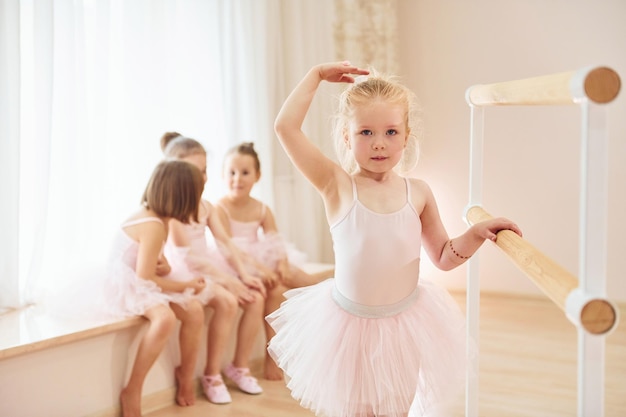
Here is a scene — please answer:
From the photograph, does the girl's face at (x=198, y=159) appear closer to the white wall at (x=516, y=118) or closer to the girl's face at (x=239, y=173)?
the girl's face at (x=239, y=173)

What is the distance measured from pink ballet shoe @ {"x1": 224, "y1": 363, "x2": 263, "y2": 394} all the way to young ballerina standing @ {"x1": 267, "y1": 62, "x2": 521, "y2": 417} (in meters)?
1.20

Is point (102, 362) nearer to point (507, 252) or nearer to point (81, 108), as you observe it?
point (81, 108)

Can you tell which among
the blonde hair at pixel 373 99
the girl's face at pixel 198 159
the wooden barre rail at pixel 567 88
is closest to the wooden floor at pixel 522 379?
the girl's face at pixel 198 159

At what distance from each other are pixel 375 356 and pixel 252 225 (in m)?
1.75

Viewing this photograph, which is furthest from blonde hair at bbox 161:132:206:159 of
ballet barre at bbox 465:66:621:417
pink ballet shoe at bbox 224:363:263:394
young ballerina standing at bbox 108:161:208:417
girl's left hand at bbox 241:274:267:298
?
ballet barre at bbox 465:66:621:417

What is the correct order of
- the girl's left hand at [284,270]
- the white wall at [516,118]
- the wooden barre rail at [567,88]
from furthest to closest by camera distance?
the white wall at [516,118] → the girl's left hand at [284,270] → the wooden barre rail at [567,88]

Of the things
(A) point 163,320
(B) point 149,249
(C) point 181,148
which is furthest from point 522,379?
(C) point 181,148

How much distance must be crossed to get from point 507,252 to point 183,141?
1.95m

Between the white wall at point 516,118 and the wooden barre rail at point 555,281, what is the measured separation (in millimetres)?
2925

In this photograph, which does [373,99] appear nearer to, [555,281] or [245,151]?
[555,281]

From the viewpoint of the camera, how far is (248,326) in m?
3.05

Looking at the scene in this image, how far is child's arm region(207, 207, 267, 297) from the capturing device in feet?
10.1

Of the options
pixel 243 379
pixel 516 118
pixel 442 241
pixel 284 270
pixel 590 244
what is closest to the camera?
pixel 590 244

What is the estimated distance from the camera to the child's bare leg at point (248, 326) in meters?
3.04
